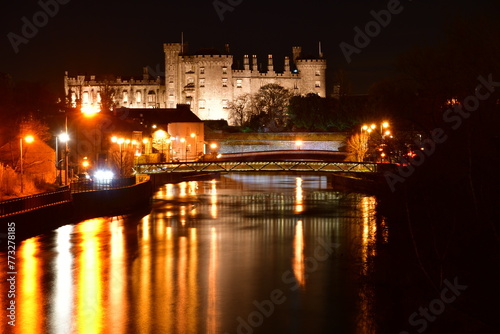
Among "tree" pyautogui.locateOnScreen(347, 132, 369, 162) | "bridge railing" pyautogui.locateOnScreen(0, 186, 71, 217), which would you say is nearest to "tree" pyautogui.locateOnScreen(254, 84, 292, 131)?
"tree" pyautogui.locateOnScreen(347, 132, 369, 162)

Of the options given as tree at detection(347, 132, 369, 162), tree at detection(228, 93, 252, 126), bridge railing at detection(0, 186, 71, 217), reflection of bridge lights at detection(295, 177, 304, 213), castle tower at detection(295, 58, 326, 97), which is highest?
castle tower at detection(295, 58, 326, 97)

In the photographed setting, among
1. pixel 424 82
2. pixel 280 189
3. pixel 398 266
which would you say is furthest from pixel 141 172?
pixel 398 266

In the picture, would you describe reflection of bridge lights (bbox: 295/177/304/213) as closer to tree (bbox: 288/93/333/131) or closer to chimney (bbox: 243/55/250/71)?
tree (bbox: 288/93/333/131)

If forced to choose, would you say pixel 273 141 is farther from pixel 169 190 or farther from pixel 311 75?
pixel 169 190

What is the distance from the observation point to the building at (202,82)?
333 ft

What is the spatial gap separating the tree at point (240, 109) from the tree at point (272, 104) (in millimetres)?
1758

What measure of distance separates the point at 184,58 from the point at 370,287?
8880cm

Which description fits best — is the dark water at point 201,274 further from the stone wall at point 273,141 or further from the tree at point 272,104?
the tree at point 272,104

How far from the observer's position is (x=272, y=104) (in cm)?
9631

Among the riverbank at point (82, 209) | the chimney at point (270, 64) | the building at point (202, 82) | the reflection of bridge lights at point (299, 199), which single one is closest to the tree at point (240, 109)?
the building at point (202, 82)

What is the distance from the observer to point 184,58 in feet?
334

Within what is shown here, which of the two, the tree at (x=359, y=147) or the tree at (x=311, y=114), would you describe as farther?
the tree at (x=311, y=114)

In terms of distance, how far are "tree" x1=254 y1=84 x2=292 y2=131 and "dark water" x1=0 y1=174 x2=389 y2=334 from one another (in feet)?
206

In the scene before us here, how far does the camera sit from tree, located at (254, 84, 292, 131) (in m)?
93.1
